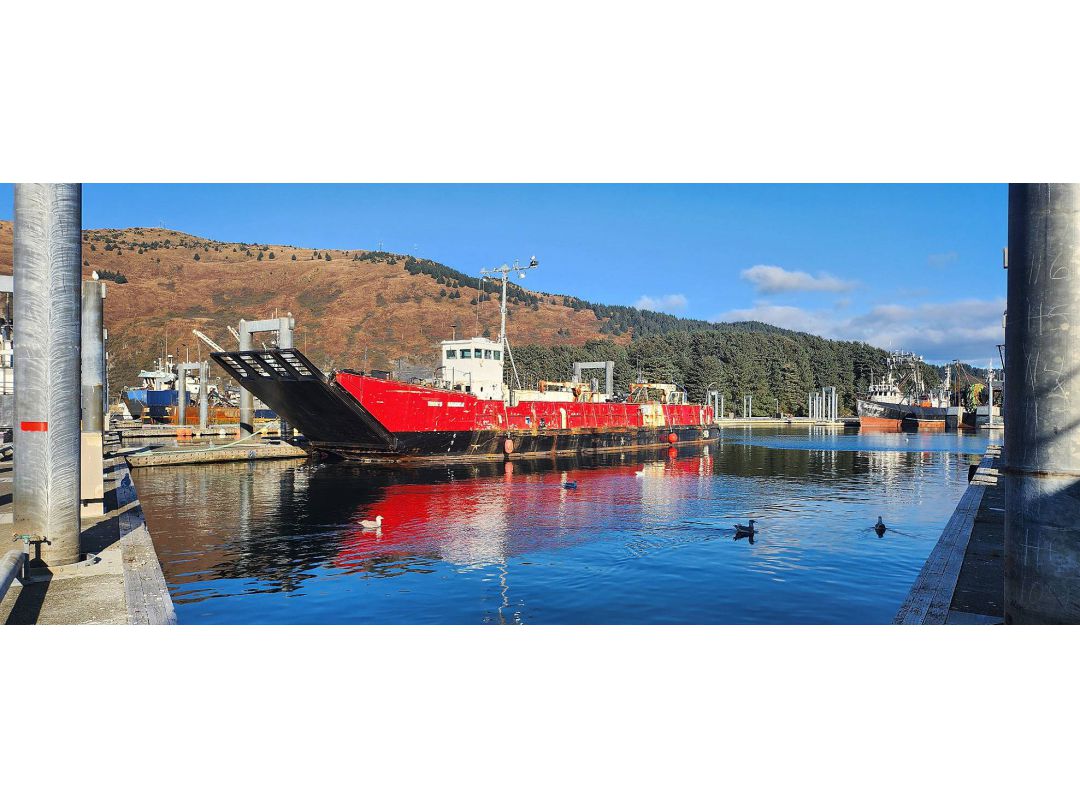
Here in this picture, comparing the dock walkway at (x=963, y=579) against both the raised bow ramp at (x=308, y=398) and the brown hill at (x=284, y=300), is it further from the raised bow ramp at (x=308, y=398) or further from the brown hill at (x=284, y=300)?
the brown hill at (x=284, y=300)

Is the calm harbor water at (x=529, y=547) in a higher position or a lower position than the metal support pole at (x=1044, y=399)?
lower

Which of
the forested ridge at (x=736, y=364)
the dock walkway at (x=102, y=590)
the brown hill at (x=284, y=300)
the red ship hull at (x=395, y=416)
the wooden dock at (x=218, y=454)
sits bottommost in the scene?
the wooden dock at (x=218, y=454)

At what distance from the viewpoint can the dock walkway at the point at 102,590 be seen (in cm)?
561

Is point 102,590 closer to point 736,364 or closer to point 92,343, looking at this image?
point 92,343

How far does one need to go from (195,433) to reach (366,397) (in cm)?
1154

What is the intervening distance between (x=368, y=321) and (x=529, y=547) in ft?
352

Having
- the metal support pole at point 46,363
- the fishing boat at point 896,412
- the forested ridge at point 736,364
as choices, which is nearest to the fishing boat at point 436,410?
the metal support pole at point 46,363

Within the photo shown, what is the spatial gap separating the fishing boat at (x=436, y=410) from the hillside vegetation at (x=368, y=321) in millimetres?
61672

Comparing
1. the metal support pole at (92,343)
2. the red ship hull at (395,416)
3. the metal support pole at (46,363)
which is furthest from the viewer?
the red ship hull at (395,416)

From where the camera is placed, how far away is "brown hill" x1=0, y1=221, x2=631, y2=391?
99000 millimetres

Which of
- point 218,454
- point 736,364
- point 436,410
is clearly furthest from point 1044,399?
point 736,364

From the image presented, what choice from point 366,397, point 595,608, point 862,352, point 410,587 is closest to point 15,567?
point 410,587

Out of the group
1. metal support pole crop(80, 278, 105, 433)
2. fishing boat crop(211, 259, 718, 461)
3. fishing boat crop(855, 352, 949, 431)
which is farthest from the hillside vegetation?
metal support pole crop(80, 278, 105, 433)

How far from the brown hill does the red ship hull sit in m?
56.7
